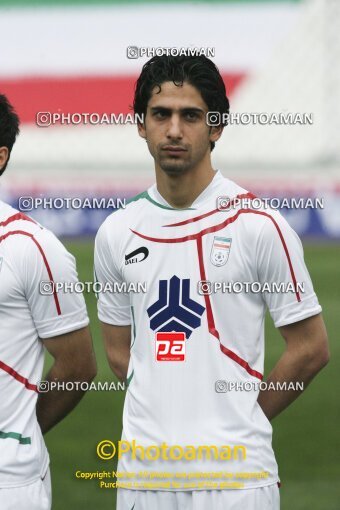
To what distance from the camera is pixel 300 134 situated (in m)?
21.2

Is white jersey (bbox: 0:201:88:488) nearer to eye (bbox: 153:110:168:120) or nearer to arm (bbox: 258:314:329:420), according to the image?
eye (bbox: 153:110:168:120)

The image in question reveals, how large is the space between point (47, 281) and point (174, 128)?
1.78 ft

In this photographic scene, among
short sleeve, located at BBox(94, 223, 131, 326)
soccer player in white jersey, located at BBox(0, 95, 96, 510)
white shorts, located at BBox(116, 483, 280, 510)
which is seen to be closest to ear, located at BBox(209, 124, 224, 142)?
short sleeve, located at BBox(94, 223, 131, 326)

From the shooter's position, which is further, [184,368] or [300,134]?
[300,134]

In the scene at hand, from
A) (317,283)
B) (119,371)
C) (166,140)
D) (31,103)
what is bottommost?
(119,371)

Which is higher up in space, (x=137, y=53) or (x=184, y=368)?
(x=137, y=53)

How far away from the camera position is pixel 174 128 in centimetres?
330

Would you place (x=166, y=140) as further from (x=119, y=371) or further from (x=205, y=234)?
(x=119, y=371)

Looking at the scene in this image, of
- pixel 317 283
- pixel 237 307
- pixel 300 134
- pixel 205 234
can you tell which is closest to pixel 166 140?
pixel 205 234

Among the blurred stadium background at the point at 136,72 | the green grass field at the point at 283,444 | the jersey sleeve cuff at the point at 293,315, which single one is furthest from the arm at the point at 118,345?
the blurred stadium background at the point at 136,72

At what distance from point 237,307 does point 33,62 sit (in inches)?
756

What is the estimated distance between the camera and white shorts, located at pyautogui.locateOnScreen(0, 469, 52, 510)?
10.6ft

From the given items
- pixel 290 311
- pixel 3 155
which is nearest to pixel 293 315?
pixel 290 311

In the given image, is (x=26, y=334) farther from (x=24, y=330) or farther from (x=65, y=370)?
(x=65, y=370)
